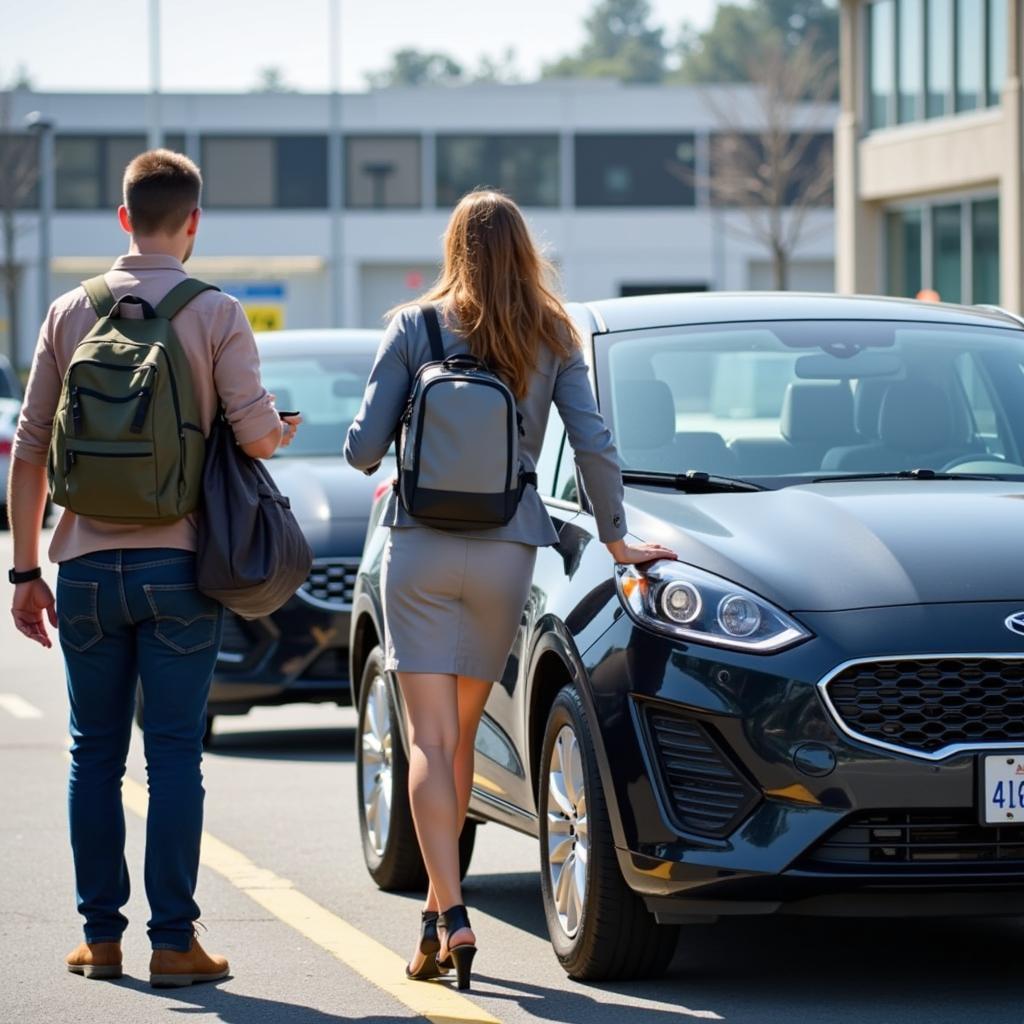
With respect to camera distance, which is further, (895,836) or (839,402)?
(839,402)

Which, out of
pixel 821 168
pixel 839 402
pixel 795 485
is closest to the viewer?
pixel 795 485

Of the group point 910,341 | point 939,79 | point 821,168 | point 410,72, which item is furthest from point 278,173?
point 410,72

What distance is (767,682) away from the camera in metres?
4.86

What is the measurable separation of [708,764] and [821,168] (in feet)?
206

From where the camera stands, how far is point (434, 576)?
5.37 meters

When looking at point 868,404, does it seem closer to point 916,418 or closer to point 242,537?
point 916,418

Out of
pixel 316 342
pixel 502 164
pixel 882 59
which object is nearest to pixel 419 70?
pixel 502 164

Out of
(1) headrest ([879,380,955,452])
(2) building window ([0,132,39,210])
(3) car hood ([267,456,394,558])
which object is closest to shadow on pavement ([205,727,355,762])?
(3) car hood ([267,456,394,558])

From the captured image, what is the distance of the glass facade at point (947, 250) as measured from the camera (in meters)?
34.3

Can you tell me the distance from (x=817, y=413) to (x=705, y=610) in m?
1.36

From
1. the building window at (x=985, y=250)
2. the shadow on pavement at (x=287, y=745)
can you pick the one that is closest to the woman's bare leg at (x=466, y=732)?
the shadow on pavement at (x=287, y=745)

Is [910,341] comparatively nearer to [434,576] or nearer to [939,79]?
[434,576]

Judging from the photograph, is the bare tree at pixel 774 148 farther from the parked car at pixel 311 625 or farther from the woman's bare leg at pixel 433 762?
the woman's bare leg at pixel 433 762

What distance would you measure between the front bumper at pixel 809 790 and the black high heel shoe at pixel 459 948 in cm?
56
